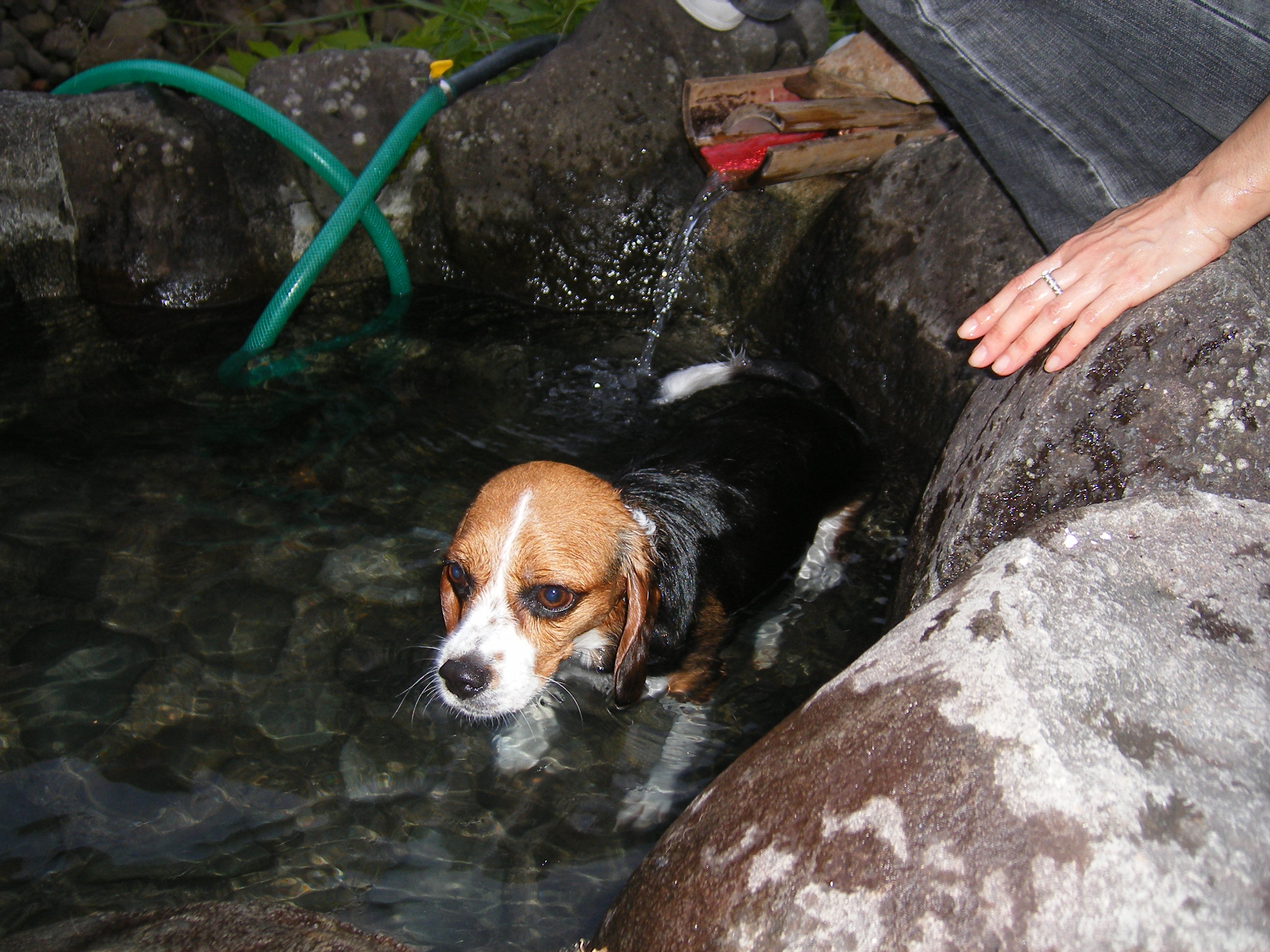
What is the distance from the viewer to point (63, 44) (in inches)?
236

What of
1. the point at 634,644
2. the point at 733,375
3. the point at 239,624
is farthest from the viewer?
the point at 733,375

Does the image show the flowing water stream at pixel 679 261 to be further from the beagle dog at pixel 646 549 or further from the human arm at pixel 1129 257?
the human arm at pixel 1129 257

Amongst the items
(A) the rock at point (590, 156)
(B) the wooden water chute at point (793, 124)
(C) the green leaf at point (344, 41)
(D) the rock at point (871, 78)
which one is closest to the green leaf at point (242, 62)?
(C) the green leaf at point (344, 41)

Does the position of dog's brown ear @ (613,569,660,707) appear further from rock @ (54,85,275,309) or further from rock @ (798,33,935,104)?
rock @ (54,85,275,309)

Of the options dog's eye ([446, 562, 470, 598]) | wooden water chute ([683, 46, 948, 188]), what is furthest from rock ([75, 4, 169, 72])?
dog's eye ([446, 562, 470, 598])

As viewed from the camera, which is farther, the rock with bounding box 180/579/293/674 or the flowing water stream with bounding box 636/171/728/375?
the flowing water stream with bounding box 636/171/728/375

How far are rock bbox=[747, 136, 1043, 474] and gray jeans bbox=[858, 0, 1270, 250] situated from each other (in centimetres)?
48

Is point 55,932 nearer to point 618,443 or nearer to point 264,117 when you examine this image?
point 618,443

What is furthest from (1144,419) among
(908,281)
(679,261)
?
(679,261)

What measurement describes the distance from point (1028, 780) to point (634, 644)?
1322 millimetres

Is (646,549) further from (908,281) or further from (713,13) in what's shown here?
(713,13)

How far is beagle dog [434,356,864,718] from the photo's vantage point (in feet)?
7.62

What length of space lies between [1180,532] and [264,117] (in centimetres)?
448

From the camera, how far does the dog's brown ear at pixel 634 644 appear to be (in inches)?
99.3
